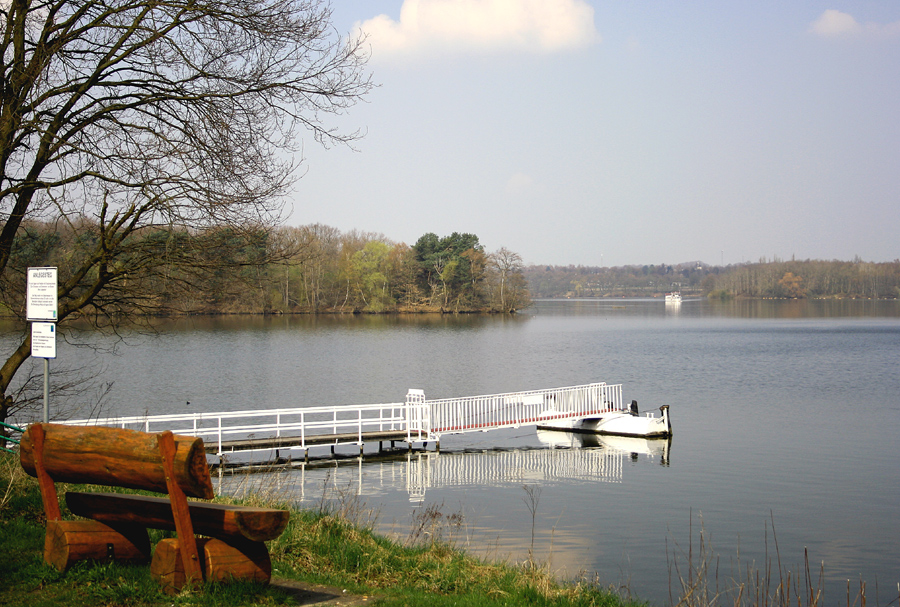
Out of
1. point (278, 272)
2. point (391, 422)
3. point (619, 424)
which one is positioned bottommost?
point (619, 424)

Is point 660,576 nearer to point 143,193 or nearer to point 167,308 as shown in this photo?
point 167,308

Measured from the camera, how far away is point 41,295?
8.63 meters

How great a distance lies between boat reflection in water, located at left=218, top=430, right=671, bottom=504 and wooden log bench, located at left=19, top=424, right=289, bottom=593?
10405 millimetres

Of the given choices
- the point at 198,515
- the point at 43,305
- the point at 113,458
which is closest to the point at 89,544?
the point at 113,458

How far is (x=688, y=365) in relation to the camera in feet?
159

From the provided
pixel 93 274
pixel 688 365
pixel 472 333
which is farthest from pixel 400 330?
pixel 93 274

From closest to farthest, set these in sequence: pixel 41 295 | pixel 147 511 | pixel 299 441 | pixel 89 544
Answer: pixel 147 511 → pixel 89 544 → pixel 41 295 → pixel 299 441

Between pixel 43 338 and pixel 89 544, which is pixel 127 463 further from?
pixel 43 338

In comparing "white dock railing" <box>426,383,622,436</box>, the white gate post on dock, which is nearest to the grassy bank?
the white gate post on dock

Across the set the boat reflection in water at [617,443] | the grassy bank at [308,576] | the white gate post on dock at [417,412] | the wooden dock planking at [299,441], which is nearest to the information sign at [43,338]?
the grassy bank at [308,576]

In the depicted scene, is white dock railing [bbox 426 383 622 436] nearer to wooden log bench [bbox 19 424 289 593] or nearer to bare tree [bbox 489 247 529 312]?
wooden log bench [bbox 19 424 289 593]

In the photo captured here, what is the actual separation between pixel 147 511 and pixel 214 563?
0.73 m

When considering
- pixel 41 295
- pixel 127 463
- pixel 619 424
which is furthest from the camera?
pixel 619 424

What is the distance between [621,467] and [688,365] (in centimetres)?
2927
